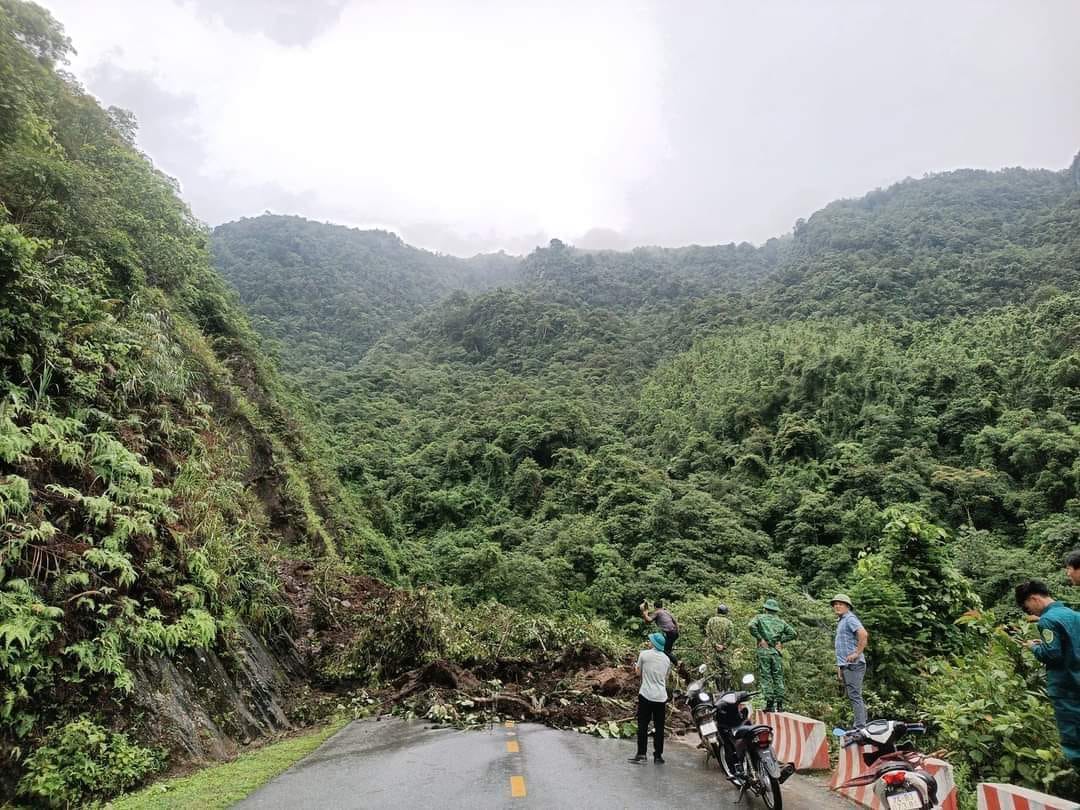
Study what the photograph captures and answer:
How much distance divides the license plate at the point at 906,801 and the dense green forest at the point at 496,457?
1.59 m

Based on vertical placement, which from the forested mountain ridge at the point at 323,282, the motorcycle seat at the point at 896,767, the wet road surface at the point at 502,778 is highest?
the forested mountain ridge at the point at 323,282

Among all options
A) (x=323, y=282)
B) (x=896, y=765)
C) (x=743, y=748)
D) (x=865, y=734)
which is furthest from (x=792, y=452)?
(x=323, y=282)

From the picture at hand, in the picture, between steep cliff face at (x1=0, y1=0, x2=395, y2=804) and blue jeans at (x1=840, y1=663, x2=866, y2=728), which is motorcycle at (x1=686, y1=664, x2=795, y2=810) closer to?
blue jeans at (x1=840, y1=663, x2=866, y2=728)

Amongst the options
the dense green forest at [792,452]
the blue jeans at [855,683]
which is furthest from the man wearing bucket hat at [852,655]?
the dense green forest at [792,452]

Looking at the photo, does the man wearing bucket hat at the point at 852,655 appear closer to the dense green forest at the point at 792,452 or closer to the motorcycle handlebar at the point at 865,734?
the dense green forest at the point at 792,452

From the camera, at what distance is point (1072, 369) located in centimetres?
3472

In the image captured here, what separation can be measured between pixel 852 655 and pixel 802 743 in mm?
1215

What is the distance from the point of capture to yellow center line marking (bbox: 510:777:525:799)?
6.15m

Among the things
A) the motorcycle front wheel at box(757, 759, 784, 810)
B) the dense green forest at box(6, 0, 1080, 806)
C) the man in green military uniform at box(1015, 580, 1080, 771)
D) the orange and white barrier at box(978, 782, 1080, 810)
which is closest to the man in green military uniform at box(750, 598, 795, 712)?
the dense green forest at box(6, 0, 1080, 806)

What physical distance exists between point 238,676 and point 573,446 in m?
45.4

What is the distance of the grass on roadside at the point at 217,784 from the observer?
231 inches

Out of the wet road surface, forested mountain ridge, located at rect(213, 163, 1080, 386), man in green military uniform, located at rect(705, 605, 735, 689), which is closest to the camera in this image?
the wet road surface

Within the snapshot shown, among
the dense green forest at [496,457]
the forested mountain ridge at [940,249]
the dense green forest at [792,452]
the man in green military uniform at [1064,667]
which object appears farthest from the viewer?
the forested mountain ridge at [940,249]

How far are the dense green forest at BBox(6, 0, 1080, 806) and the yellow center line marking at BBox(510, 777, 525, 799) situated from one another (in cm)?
401
